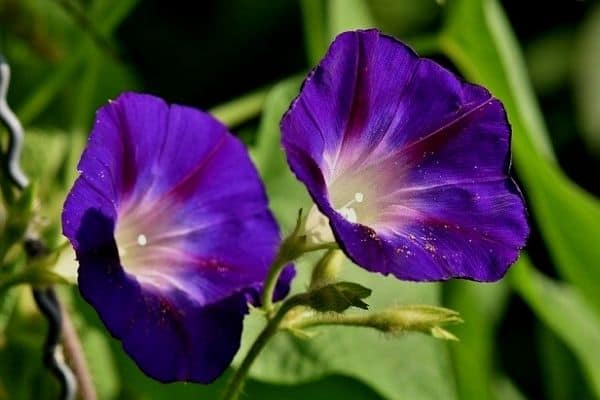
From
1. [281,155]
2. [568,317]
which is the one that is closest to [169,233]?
[281,155]

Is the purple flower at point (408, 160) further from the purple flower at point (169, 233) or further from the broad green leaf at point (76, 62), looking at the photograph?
the broad green leaf at point (76, 62)

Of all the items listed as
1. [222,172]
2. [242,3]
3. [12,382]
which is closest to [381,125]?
[222,172]

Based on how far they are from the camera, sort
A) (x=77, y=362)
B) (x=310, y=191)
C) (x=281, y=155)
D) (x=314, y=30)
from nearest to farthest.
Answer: (x=310, y=191) → (x=77, y=362) → (x=281, y=155) → (x=314, y=30)

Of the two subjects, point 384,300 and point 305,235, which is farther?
point 384,300

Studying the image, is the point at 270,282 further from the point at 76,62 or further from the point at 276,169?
the point at 76,62

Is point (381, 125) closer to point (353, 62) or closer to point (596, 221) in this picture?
point (353, 62)

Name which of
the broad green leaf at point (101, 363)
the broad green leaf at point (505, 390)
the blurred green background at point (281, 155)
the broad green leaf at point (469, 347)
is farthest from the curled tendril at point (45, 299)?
the broad green leaf at point (505, 390)
